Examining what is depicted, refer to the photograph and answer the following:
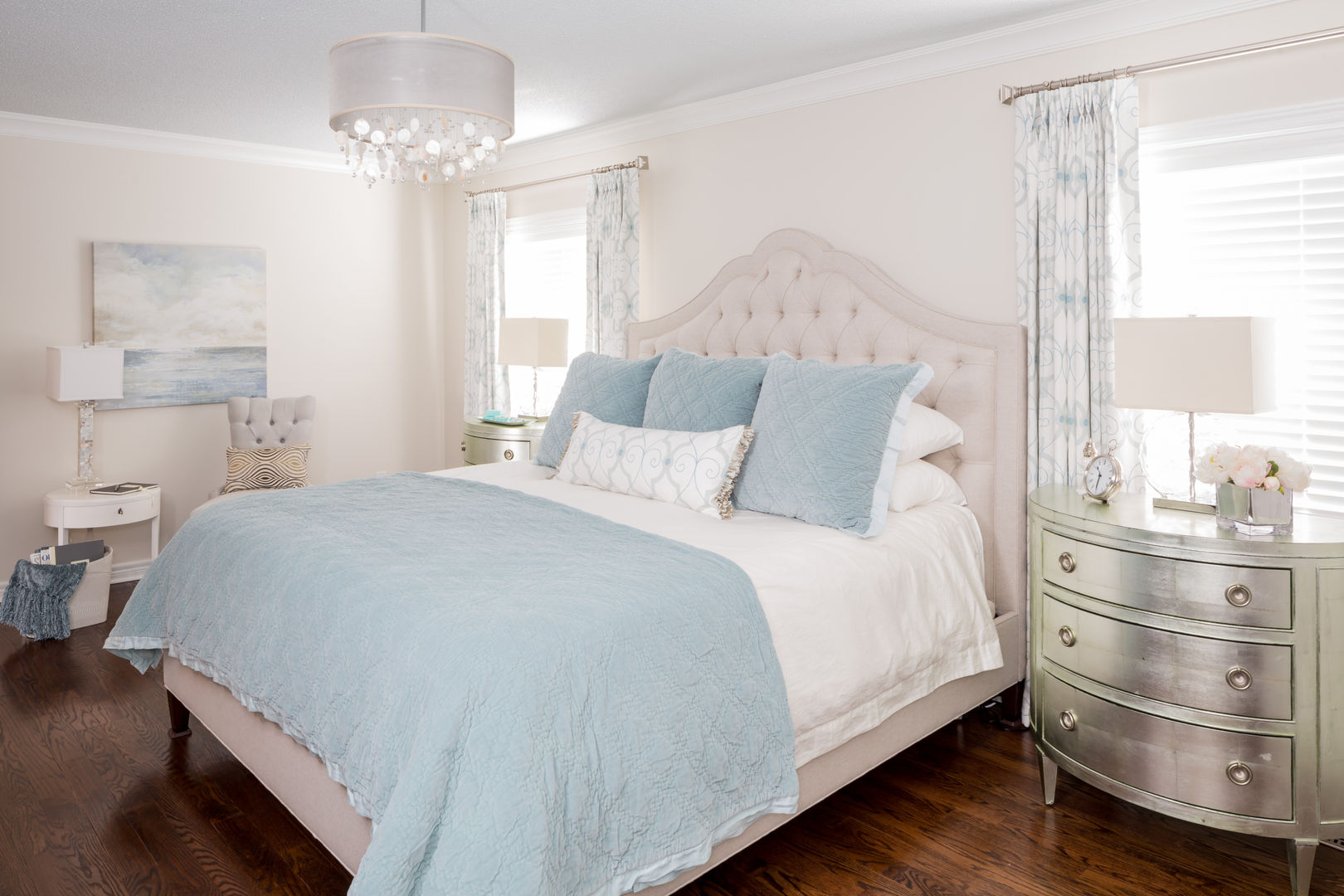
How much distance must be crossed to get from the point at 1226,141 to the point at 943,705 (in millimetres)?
1909

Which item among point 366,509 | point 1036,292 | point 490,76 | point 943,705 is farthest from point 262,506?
point 1036,292

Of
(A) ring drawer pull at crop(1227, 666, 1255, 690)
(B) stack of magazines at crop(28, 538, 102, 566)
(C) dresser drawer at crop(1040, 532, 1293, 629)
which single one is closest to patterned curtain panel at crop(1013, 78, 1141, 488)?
(C) dresser drawer at crop(1040, 532, 1293, 629)

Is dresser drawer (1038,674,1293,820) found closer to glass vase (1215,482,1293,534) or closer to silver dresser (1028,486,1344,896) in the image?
silver dresser (1028,486,1344,896)

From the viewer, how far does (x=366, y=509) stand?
2758mm

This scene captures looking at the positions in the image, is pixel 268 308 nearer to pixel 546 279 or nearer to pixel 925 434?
pixel 546 279

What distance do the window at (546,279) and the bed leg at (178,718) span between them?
8.07ft

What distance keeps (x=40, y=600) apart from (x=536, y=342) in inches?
98.5

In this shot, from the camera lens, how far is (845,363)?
3453 mm

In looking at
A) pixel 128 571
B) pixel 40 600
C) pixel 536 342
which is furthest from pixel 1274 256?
pixel 128 571

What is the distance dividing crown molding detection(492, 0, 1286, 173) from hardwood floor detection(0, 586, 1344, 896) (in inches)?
93.0

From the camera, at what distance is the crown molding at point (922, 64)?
8.90ft

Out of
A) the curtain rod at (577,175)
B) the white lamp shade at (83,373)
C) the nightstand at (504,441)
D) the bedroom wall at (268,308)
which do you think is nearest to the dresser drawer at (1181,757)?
the nightstand at (504,441)

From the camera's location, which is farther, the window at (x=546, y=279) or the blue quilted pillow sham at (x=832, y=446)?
the window at (x=546, y=279)

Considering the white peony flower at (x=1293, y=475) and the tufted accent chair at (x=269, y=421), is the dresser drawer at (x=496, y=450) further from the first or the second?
the white peony flower at (x=1293, y=475)
